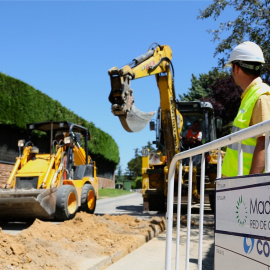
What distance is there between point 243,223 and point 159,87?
8.13 meters

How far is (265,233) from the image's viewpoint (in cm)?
198

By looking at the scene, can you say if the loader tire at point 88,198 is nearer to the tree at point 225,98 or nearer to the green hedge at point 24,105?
the green hedge at point 24,105

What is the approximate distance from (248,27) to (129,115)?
180 inches

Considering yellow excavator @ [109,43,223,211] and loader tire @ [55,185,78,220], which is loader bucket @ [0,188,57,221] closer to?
loader tire @ [55,185,78,220]

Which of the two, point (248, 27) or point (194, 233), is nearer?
point (194, 233)

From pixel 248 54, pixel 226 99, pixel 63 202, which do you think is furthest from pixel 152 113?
pixel 226 99

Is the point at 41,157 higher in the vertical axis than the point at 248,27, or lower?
lower

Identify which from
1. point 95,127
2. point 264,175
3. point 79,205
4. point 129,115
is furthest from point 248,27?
point 95,127

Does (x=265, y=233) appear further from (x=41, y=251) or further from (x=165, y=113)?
(x=165, y=113)

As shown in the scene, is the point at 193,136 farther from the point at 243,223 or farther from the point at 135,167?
the point at 135,167

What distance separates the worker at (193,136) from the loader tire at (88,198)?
3.09 meters

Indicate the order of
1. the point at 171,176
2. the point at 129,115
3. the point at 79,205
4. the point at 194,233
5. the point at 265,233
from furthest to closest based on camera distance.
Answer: the point at 79,205 → the point at 129,115 → the point at 194,233 → the point at 171,176 → the point at 265,233

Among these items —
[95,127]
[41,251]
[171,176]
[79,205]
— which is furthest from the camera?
[95,127]

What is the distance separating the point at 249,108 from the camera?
290 centimetres
